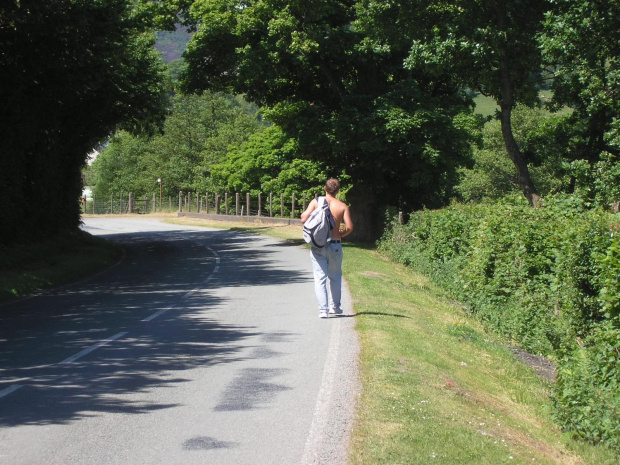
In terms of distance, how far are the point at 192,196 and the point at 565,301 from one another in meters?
65.8

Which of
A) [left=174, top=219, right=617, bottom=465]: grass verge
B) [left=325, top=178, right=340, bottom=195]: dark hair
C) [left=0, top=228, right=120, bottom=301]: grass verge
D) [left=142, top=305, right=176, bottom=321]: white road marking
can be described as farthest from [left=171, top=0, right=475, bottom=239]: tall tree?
[left=142, top=305, right=176, bottom=321]: white road marking

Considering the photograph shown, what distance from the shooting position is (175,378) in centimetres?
842

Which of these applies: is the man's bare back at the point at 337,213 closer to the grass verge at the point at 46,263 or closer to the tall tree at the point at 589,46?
the grass verge at the point at 46,263

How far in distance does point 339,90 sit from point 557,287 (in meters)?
21.9

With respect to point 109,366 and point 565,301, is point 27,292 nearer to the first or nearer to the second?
point 109,366

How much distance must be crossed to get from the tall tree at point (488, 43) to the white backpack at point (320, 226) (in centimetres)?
1261

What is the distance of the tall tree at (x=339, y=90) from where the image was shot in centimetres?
2889

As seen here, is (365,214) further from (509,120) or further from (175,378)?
(175,378)

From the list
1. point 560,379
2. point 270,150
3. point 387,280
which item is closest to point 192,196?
point 270,150

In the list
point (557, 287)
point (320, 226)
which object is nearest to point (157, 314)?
point (320, 226)

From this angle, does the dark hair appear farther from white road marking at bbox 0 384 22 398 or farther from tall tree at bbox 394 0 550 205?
tall tree at bbox 394 0 550 205

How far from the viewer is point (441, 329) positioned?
1272 centimetres

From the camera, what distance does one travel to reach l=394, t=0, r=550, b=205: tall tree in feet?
75.8

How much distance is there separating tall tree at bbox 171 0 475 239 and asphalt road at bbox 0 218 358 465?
13.6 meters
